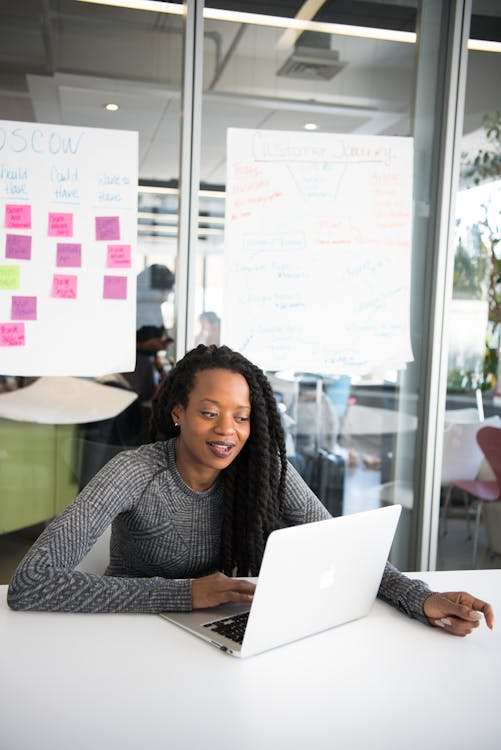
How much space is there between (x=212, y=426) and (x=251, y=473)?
142 mm

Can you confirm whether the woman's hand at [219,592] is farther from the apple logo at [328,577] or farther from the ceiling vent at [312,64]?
the ceiling vent at [312,64]

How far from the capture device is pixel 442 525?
3.34 metres

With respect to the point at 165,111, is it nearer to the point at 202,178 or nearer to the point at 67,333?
the point at 202,178

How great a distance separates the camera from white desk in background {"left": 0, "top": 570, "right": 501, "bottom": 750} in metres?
1.14

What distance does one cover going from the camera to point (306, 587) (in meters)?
1.42

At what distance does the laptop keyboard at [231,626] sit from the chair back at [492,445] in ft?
6.74

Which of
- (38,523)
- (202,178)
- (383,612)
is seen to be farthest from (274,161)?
(383,612)

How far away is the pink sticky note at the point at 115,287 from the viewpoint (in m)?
2.90

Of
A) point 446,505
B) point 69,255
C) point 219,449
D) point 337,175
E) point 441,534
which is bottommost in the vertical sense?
point 441,534

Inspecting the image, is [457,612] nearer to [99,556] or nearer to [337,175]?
[99,556]

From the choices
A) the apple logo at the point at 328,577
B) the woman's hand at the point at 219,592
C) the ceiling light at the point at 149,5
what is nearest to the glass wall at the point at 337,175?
the ceiling light at the point at 149,5

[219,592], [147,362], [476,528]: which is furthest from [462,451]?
[219,592]

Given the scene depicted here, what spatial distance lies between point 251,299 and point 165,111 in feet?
2.41

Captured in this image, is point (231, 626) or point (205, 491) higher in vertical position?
point (205, 491)
